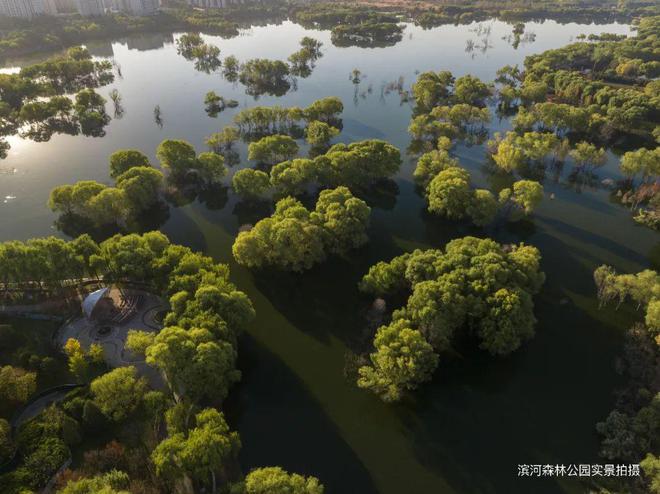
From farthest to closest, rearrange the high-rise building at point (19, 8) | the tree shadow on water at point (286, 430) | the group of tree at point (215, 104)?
the high-rise building at point (19, 8)
the group of tree at point (215, 104)
the tree shadow on water at point (286, 430)

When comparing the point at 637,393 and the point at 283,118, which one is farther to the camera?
the point at 283,118

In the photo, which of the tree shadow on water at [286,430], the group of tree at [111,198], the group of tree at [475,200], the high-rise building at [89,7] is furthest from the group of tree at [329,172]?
the high-rise building at [89,7]

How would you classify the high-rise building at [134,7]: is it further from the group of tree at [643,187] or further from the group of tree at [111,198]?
the group of tree at [643,187]

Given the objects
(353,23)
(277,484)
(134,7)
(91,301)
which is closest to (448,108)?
(91,301)

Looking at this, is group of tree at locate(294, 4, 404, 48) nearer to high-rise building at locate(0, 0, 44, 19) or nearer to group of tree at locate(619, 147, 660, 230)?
high-rise building at locate(0, 0, 44, 19)

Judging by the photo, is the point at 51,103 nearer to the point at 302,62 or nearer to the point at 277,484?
the point at 302,62

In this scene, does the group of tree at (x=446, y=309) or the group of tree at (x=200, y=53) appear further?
the group of tree at (x=200, y=53)

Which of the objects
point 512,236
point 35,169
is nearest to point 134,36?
point 35,169
